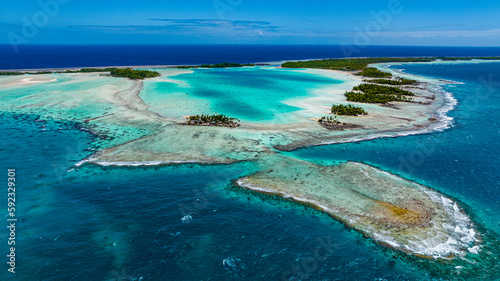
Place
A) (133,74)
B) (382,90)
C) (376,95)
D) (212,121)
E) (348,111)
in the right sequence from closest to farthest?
(212,121), (348,111), (376,95), (382,90), (133,74)

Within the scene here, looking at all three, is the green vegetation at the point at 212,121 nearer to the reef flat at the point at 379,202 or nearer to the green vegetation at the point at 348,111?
the reef flat at the point at 379,202

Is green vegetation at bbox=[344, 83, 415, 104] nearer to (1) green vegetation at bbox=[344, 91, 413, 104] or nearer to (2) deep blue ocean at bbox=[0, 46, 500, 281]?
(1) green vegetation at bbox=[344, 91, 413, 104]

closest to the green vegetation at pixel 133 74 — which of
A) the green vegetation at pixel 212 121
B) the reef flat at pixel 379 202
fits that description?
the green vegetation at pixel 212 121

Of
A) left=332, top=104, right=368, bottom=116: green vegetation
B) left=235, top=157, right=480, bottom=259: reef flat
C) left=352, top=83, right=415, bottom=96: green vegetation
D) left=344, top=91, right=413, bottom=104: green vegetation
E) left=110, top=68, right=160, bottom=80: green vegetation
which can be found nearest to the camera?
left=235, top=157, right=480, bottom=259: reef flat

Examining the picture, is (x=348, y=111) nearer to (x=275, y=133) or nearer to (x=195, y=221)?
(x=275, y=133)

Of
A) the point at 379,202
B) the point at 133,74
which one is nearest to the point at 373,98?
the point at 379,202

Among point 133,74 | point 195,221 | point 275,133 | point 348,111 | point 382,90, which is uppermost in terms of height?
point 133,74

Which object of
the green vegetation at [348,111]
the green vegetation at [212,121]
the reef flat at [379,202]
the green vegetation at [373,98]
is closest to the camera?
the reef flat at [379,202]

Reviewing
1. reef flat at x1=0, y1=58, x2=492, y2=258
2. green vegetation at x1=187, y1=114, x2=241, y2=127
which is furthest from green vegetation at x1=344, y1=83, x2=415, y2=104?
green vegetation at x1=187, y1=114, x2=241, y2=127

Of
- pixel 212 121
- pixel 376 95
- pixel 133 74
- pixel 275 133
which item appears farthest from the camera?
pixel 133 74
